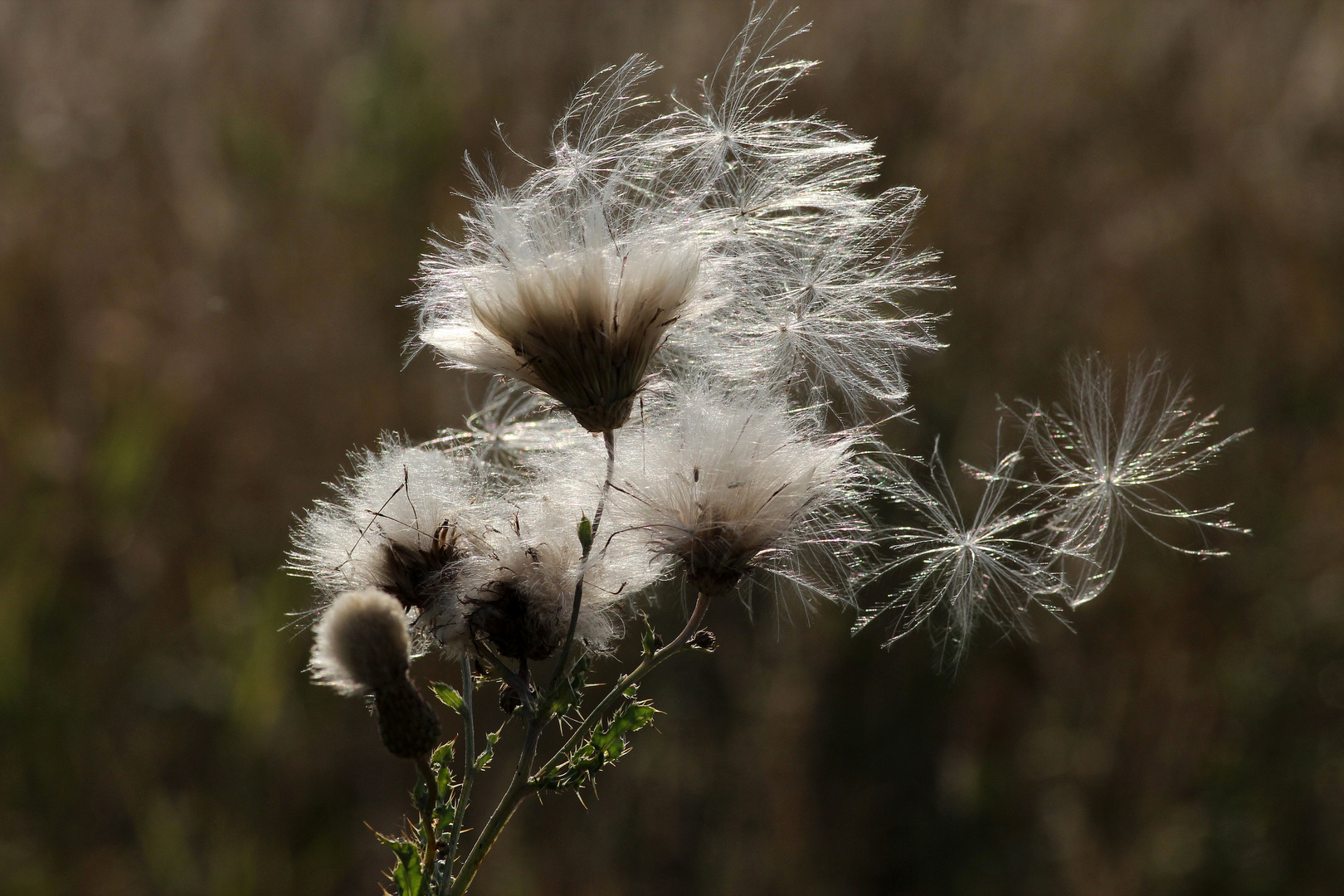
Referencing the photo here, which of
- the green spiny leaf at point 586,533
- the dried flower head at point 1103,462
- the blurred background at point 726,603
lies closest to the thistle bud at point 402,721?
the green spiny leaf at point 586,533

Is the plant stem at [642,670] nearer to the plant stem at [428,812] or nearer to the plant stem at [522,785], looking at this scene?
the plant stem at [522,785]

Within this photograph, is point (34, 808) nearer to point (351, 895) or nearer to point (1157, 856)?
point (351, 895)

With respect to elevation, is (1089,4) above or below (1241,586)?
above

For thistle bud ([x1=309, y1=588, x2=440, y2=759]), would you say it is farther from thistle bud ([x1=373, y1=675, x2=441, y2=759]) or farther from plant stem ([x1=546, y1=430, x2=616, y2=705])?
plant stem ([x1=546, y1=430, x2=616, y2=705])

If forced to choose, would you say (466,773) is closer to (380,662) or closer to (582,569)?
(380,662)

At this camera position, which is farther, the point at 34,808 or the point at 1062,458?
the point at 34,808

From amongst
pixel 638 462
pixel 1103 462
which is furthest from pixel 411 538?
pixel 1103 462

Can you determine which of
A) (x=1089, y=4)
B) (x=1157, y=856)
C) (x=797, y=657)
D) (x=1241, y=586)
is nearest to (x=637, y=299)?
(x=797, y=657)
